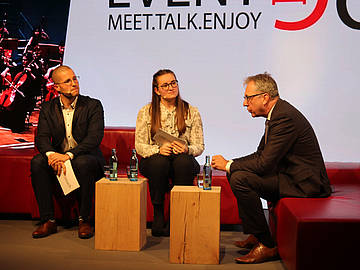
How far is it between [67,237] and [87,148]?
→ 2.34 feet

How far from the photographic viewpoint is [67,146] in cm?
407

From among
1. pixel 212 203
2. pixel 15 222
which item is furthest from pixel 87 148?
pixel 212 203

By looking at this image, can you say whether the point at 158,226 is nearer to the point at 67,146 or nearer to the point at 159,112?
the point at 159,112

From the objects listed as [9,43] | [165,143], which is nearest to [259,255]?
[165,143]

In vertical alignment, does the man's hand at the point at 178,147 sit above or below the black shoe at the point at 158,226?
above

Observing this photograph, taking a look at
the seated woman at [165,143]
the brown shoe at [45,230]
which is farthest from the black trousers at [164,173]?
the brown shoe at [45,230]

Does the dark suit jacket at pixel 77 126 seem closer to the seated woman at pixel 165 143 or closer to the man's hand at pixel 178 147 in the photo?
the seated woman at pixel 165 143

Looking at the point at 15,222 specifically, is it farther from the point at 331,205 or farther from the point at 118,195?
the point at 331,205

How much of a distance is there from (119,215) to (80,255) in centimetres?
37

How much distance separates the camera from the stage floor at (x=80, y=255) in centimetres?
302

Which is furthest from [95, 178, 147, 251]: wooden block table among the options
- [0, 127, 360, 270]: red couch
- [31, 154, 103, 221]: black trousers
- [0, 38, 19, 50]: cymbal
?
[0, 38, 19, 50]: cymbal

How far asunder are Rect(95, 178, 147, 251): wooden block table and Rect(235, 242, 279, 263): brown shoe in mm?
738

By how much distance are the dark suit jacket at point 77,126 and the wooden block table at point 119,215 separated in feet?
2.06

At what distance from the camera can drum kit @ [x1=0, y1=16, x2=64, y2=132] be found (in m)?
5.78
